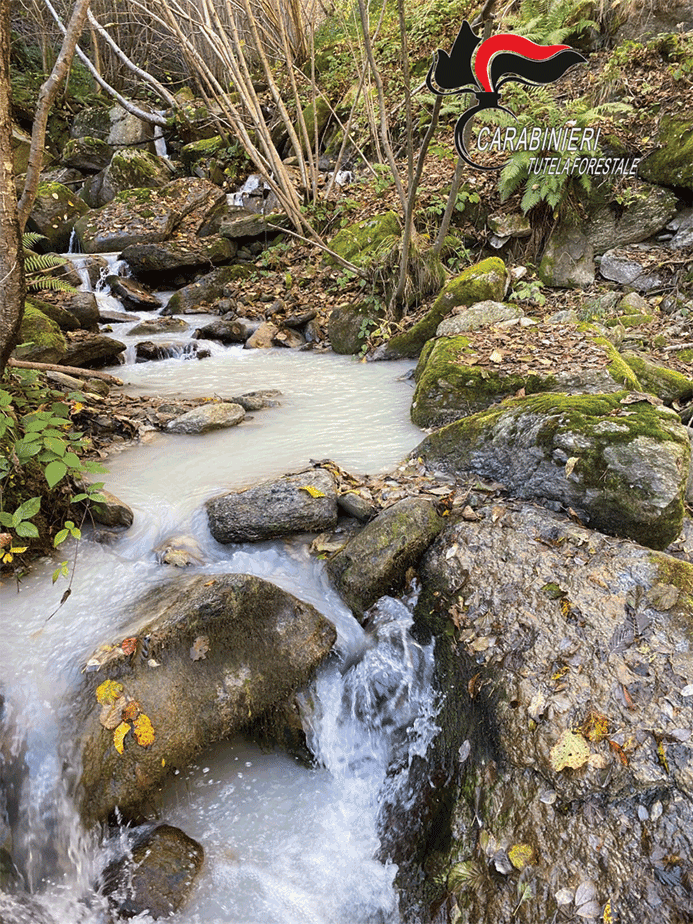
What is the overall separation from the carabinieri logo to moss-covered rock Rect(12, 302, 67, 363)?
5.47 metres

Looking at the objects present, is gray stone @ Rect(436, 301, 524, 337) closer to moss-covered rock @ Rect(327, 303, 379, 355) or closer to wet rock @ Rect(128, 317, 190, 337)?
moss-covered rock @ Rect(327, 303, 379, 355)

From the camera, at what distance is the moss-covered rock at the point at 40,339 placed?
5781mm

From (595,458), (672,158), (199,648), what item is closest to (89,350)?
(199,648)

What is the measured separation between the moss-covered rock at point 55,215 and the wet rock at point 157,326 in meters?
Result: 5.30

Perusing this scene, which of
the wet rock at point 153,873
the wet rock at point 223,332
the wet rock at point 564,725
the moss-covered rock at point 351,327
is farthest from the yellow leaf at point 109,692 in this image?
the wet rock at point 223,332

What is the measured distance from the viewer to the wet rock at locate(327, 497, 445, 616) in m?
3.26

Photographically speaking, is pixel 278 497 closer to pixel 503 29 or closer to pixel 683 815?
pixel 683 815

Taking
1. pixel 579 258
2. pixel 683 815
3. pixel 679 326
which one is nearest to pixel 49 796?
pixel 683 815

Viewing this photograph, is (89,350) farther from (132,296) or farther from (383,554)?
(383,554)

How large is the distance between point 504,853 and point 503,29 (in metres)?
11.7

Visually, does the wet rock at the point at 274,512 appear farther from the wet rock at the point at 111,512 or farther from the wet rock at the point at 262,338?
the wet rock at the point at 262,338

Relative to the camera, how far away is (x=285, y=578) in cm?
351

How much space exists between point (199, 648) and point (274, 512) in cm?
117

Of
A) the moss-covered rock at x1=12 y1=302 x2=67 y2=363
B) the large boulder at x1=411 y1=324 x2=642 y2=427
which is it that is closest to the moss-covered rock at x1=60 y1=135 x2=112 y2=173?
the moss-covered rock at x1=12 y1=302 x2=67 y2=363
